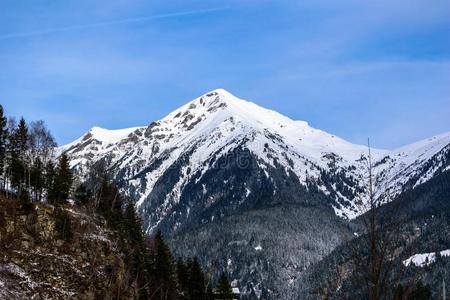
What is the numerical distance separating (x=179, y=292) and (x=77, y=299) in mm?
30641

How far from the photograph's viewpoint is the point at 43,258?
64.9 m

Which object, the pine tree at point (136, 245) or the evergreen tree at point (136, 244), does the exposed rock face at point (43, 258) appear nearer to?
the pine tree at point (136, 245)

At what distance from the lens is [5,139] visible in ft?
301

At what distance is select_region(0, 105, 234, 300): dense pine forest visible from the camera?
2499 inches

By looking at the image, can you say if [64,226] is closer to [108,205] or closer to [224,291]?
[108,205]

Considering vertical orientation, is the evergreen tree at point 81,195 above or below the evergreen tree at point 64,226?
above

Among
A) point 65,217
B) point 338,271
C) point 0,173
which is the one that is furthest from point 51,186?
point 338,271

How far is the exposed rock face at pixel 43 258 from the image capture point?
58.3 meters

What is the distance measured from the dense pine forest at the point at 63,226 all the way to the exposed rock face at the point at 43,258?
0.37 feet

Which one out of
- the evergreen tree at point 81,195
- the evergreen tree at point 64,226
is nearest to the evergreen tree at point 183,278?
the evergreen tree at point 81,195

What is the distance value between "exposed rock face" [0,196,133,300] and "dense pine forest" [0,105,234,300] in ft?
0.37

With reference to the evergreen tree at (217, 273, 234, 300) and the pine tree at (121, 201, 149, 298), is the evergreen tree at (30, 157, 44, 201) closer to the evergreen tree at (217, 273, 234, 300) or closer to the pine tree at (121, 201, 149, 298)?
the pine tree at (121, 201, 149, 298)

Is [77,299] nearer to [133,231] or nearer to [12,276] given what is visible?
[12,276]

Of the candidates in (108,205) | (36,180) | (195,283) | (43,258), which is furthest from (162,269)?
(43,258)
